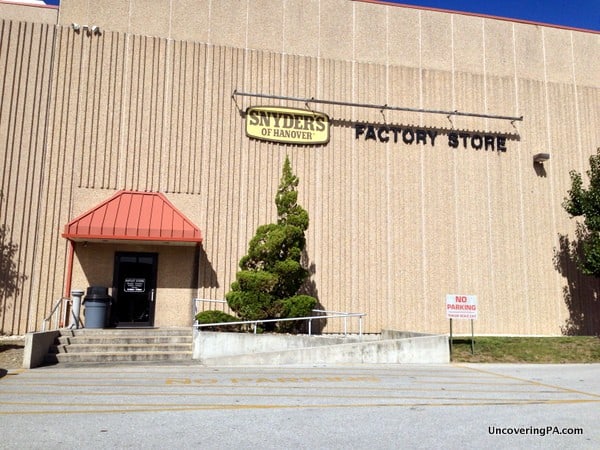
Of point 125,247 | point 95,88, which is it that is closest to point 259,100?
point 95,88

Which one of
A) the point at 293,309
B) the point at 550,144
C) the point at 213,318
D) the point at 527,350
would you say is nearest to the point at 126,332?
the point at 213,318

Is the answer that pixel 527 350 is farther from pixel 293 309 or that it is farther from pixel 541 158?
pixel 541 158

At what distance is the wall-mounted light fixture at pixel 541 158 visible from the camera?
19.0m

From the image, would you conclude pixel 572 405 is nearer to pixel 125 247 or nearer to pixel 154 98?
pixel 125 247

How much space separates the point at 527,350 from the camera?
569 inches

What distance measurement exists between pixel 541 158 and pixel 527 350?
8.09 m

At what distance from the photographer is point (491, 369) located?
12.4 m

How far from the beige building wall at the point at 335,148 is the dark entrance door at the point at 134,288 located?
0.47 metres

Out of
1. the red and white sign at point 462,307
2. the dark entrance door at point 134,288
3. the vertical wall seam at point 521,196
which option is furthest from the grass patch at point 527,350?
the dark entrance door at point 134,288

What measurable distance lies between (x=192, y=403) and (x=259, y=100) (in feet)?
39.9

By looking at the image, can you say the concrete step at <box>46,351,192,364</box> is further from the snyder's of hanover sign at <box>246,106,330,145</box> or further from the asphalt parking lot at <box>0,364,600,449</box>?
the snyder's of hanover sign at <box>246,106,330,145</box>

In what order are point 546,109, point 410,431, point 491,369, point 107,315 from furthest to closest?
1. point 546,109
2. point 107,315
3. point 491,369
4. point 410,431

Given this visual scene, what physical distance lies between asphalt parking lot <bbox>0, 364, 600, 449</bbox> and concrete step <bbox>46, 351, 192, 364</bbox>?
2.77 ft

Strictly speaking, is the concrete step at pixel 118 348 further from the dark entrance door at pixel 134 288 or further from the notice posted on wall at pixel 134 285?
the notice posted on wall at pixel 134 285
